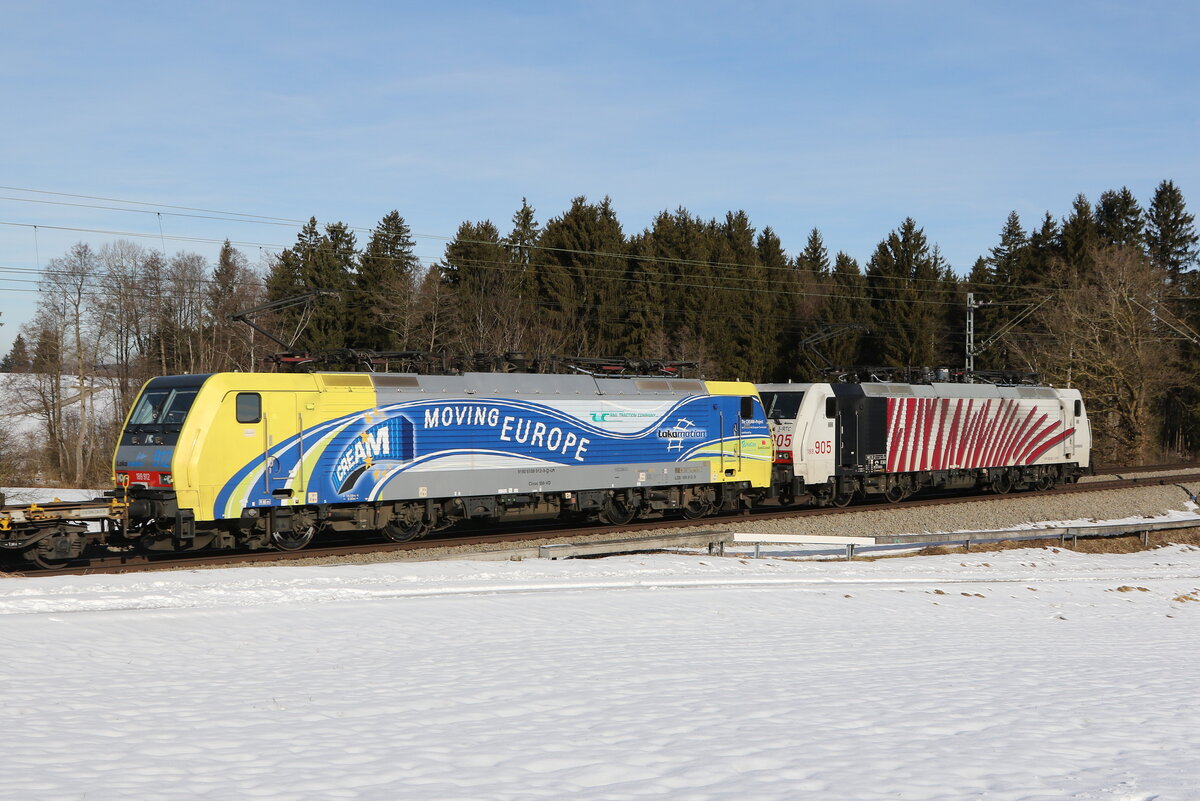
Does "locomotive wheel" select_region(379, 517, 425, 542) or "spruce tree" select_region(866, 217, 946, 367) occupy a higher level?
"spruce tree" select_region(866, 217, 946, 367)

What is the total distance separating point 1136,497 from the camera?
34.7 meters

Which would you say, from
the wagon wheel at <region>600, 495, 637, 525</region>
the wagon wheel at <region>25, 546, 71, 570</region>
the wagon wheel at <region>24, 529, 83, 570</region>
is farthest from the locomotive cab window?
the wagon wheel at <region>600, 495, 637, 525</region>

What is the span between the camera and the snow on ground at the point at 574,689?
6.82m

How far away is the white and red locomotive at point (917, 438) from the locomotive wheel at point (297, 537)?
13.1 m

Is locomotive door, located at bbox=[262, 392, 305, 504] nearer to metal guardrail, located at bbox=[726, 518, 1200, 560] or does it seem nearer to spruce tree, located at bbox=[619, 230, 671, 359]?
metal guardrail, located at bbox=[726, 518, 1200, 560]

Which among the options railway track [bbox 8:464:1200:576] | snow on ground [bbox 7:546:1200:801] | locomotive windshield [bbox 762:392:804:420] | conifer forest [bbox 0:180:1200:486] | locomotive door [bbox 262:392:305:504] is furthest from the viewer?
conifer forest [bbox 0:180:1200:486]

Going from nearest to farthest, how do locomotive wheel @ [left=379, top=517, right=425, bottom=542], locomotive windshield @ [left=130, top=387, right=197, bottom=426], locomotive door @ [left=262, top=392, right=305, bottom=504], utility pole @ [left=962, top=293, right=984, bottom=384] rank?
locomotive windshield @ [left=130, top=387, right=197, bottom=426] → locomotive door @ [left=262, top=392, right=305, bottom=504] → locomotive wheel @ [left=379, top=517, right=425, bottom=542] → utility pole @ [left=962, top=293, right=984, bottom=384]

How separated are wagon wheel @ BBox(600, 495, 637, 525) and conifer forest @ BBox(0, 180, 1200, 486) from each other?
23.5 meters

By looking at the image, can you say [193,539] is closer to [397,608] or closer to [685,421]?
[397,608]

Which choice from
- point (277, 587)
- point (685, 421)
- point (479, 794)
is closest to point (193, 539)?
point (277, 587)

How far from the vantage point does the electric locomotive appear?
17891 mm

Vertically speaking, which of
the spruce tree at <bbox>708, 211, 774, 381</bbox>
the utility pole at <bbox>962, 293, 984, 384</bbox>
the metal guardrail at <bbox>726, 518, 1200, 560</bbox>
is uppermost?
the spruce tree at <bbox>708, 211, 774, 381</bbox>

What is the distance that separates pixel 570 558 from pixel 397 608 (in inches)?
247

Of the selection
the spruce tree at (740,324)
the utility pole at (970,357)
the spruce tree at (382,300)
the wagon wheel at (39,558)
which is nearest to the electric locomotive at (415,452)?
the wagon wheel at (39,558)
